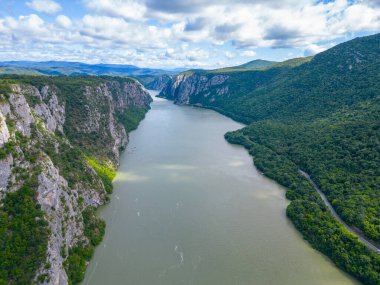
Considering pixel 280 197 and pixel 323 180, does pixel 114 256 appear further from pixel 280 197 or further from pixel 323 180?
pixel 323 180

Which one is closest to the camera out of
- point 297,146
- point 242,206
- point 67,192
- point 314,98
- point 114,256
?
point 114,256

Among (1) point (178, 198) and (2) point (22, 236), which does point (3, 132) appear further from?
(1) point (178, 198)

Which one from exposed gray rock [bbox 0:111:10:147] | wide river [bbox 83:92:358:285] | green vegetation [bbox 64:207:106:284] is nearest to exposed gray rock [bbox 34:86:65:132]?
wide river [bbox 83:92:358:285]

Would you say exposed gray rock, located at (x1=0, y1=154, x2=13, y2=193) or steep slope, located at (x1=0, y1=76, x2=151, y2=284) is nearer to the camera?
steep slope, located at (x1=0, y1=76, x2=151, y2=284)

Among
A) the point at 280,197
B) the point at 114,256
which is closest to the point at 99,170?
the point at 114,256

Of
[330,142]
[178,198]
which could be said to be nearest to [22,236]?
[178,198]

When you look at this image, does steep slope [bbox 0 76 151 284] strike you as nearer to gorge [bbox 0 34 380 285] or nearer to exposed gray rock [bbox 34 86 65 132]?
gorge [bbox 0 34 380 285]
